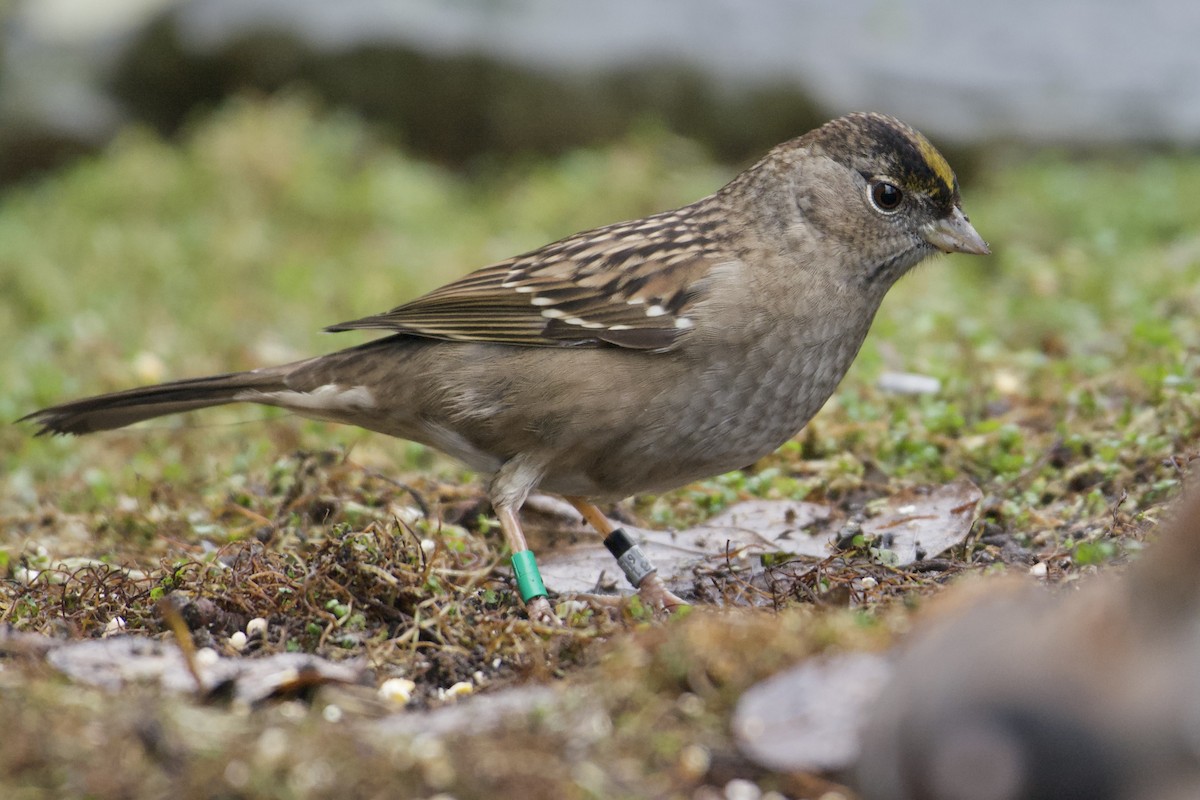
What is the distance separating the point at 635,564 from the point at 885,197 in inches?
55.7

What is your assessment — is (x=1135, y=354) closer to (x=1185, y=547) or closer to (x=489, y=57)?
(x=1185, y=547)

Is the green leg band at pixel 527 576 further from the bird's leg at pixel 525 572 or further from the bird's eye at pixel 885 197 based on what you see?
the bird's eye at pixel 885 197

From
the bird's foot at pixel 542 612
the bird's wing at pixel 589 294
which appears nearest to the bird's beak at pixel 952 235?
the bird's wing at pixel 589 294

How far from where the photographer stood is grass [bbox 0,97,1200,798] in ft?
8.80

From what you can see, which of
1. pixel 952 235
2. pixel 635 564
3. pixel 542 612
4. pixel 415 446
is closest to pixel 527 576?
pixel 542 612

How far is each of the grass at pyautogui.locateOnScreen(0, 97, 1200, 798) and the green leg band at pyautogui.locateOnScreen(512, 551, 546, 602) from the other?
0.07m

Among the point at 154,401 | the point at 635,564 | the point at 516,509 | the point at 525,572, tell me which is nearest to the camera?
the point at 525,572

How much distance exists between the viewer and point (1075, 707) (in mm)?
2246

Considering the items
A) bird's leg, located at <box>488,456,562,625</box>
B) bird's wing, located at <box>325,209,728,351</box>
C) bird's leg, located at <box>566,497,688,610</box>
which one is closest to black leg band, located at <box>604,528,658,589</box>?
bird's leg, located at <box>566,497,688,610</box>

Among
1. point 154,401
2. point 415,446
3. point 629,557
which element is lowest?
point 415,446

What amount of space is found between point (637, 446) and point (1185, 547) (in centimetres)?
215

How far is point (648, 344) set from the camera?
431cm

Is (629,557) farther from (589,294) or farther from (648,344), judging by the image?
(589,294)

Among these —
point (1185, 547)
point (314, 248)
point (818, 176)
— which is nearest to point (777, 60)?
point (314, 248)
